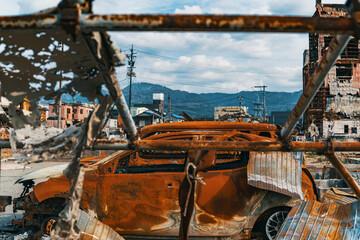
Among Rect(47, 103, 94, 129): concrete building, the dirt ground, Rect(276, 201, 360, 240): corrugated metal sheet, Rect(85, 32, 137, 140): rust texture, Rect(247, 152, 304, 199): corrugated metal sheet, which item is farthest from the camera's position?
the dirt ground

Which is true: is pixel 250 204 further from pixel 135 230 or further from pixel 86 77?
pixel 86 77

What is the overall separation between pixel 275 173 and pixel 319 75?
9.26ft

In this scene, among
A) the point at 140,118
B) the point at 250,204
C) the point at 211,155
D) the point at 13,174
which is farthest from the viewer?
the point at 140,118

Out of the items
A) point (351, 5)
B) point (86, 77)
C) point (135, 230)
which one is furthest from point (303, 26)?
point (135, 230)

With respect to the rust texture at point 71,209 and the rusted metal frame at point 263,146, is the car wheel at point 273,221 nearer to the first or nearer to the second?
the rusted metal frame at point 263,146

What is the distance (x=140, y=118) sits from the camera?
2299 inches

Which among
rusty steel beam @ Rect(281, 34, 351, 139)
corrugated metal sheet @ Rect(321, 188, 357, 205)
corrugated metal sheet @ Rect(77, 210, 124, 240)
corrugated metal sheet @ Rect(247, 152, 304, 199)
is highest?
rusty steel beam @ Rect(281, 34, 351, 139)

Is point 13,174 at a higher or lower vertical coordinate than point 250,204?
lower

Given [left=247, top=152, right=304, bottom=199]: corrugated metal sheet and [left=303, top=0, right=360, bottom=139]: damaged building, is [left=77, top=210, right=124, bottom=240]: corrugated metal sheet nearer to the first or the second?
[left=247, top=152, right=304, bottom=199]: corrugated metal sheet

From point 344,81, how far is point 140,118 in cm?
3576

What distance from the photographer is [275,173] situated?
4.64 metres

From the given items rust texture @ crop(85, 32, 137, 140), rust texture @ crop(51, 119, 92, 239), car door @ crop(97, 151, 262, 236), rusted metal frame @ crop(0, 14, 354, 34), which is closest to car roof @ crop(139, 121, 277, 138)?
car door @ crop(97, 151, 262, 236)

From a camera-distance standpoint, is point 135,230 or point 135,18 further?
point 135,230

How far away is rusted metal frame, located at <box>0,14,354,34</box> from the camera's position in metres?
1.50
